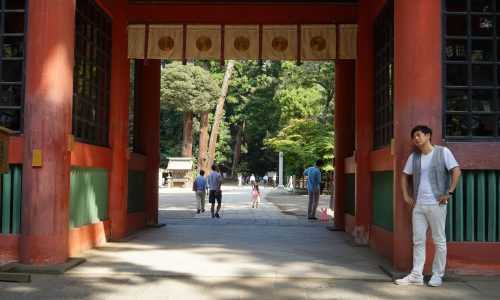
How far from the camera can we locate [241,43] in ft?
39.5

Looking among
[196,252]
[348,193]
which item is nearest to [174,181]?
Result: [348,193]

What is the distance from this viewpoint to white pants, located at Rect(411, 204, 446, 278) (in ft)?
22.1

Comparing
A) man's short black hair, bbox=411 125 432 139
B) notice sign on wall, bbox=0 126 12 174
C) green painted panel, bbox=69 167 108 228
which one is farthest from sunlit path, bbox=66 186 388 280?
man's short black hair, bbox=411 125 432 139

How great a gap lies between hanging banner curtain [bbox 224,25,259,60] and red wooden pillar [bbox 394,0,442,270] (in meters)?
4.97

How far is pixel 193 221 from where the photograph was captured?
52.0ft

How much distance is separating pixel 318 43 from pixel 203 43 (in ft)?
8.37

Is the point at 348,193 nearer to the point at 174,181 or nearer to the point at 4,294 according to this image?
the point at 4,294

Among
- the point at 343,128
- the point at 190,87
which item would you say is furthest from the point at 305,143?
the point at 343,128

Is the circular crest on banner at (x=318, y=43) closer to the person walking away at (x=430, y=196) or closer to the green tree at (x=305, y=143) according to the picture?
the person walking away at (x=430, y=196)

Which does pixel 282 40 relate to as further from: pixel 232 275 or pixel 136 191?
pixel 232 275

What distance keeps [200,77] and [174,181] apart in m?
8.89

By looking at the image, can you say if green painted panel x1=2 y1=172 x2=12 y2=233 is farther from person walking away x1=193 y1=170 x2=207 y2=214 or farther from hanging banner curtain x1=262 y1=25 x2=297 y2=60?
person walking away x1=193 y1=170 x2=207 y2=214

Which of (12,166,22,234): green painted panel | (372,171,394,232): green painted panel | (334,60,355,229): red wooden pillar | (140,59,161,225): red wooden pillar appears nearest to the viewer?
(12,166,22,234): green painted panel

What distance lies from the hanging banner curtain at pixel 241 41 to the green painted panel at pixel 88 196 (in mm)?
3816
